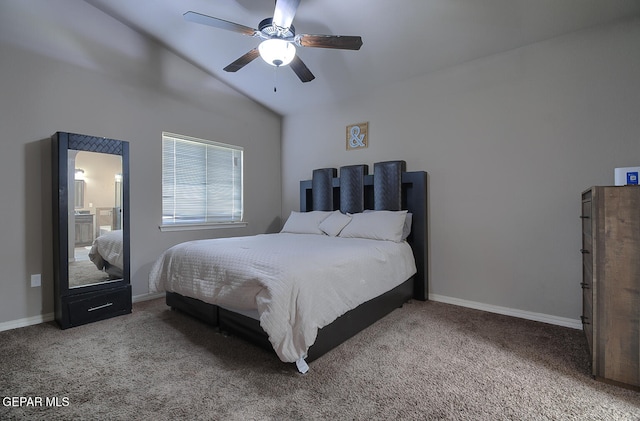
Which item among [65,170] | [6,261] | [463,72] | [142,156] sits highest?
[463,72]

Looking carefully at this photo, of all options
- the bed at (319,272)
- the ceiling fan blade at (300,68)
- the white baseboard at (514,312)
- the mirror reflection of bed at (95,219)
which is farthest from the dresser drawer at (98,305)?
the white baseboard at (514,312)

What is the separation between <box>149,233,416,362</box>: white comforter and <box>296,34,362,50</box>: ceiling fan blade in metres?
1.64

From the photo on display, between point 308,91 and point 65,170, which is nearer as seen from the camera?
point 65,170

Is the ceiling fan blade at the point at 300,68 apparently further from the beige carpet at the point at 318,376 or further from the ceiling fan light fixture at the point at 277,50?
the beige carpet at the point at 318,376

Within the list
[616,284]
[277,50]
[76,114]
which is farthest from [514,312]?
[76,114]

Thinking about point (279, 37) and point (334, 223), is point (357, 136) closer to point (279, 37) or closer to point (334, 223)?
point (334, 223)

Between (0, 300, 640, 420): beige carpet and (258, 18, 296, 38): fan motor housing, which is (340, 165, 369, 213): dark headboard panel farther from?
(258, 18, 296, 38): fan motor housing

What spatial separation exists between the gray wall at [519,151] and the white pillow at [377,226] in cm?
50

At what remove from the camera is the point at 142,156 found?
3.38 m

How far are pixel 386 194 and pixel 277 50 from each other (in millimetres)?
2004

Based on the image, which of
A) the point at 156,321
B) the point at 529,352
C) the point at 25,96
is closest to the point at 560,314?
the point at 529,352

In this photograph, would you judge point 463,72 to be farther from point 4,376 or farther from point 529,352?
point 4,376

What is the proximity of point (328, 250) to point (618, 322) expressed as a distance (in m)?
1.85

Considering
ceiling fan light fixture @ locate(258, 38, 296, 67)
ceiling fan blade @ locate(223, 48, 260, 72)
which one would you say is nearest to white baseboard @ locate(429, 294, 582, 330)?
ceiling fan light fixture @ locate(258, 38, 296, 67)
